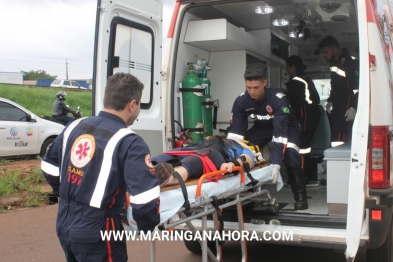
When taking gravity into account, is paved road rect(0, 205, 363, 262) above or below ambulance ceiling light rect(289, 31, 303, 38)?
below

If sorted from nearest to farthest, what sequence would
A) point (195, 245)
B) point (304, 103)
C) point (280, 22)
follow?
point (195, 245), point (304, 103), point (280, 22)

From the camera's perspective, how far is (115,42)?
12.3 feet

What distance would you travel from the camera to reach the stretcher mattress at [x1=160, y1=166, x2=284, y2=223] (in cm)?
293

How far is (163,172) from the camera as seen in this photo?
3092mm

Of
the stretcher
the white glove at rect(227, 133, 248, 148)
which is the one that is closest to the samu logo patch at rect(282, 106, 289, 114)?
the white glove at rect(227, 133, 248, 148)

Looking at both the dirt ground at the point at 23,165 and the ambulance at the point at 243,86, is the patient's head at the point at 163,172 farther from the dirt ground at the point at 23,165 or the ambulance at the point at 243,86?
the dirt ground at the point at 23,165

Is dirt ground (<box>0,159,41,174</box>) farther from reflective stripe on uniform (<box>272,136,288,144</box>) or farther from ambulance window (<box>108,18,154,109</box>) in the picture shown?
reflective stripe on uniform (<box>272,136,288,144</box>)

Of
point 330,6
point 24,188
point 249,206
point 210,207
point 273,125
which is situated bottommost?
point 24,188

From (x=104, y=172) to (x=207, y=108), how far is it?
10.0ft

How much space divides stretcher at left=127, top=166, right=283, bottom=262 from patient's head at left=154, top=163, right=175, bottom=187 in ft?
0.18

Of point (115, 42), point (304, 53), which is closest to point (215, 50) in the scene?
point (115, 42)

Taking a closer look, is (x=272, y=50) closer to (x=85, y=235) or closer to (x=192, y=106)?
(x=192, y=106)

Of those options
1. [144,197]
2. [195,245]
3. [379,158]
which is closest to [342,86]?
[379,158]

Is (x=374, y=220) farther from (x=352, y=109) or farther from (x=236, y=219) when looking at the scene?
(x=352, y=109)
